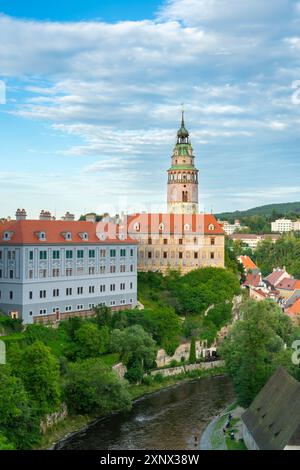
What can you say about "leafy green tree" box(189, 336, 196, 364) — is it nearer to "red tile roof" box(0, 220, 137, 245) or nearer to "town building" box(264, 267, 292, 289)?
"red tile roof" box(0, 220, 137, 245)

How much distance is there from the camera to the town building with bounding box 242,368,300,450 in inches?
1208

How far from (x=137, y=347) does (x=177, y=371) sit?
6583mm

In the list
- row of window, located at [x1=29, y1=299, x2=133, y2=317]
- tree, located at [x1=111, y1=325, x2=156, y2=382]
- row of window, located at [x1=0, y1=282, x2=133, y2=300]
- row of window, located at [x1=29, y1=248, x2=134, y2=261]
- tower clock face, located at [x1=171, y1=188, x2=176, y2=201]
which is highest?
tower clock face, located at [x1=171, y1=188, x2=176, y2=201]

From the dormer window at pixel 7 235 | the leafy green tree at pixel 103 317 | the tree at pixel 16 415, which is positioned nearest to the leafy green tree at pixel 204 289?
the leafy green tree at pixel 103 317

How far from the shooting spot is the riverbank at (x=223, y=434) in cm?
3666

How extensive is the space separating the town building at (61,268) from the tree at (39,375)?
1290cm

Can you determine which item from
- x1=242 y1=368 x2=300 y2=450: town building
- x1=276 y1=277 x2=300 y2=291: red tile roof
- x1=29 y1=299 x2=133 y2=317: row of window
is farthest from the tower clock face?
x1=242 y1=368 x2=300 y2=450: town building

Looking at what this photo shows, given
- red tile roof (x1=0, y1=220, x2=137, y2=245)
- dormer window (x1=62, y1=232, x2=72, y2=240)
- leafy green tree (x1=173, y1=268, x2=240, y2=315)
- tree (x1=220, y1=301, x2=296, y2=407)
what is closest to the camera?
tree (x1=220, y1=301, x2=296, y2=407)

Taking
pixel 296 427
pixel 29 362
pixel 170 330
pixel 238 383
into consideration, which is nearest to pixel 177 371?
pixel 170 330

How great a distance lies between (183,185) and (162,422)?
4206cm

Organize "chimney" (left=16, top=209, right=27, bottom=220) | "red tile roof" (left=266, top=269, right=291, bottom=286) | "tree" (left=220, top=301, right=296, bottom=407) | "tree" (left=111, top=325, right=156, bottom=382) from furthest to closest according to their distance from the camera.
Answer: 1. "red tile roof" (left=266, top=269, right=291, bottom=286)
2. "chimney" (left=16, top=209, right=27, bottom=220)
3. "tree" (left=111, top=325, right=156, bottom=382)
4. "tree" (left=220, top=301, right=296, bottom=407)

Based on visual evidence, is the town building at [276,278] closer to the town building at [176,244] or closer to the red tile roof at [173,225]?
the town building at [176,244]

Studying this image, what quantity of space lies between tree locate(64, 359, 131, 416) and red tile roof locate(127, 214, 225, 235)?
33.3 metres

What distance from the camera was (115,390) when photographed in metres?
43.4
